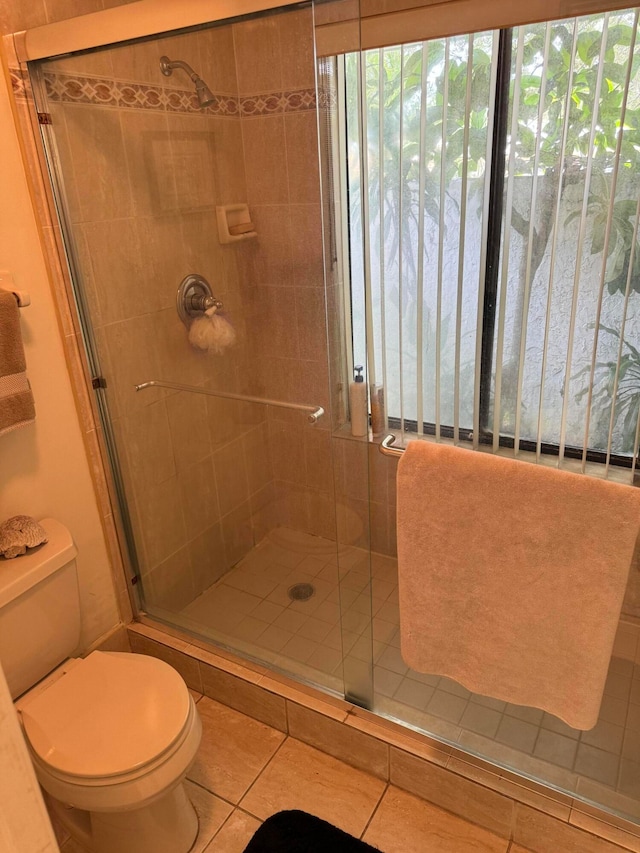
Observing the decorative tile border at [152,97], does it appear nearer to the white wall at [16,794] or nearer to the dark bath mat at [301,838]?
the white wall at [16,794]

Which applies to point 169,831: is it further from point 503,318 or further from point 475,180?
point 475,180

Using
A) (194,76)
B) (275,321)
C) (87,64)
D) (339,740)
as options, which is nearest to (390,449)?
(275,321)

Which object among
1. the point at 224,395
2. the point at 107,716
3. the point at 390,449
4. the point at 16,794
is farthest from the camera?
the point at 224,395

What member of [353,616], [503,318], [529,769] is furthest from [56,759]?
[503,318]

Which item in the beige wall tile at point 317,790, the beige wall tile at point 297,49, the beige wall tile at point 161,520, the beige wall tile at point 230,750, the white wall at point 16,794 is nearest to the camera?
the white wall at point 16,794

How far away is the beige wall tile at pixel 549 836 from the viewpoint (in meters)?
1.42

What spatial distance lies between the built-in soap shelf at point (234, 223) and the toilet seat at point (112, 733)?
1.27 meters

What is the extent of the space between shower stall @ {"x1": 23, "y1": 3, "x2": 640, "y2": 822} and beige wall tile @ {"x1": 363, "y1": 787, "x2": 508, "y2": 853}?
20 centimetres

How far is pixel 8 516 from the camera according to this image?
1.73 metres

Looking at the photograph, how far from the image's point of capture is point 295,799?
171 cm

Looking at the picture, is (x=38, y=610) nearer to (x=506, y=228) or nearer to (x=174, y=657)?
(x=174, y=657)

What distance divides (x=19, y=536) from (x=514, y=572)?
1274mm

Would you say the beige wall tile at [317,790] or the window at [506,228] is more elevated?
the window at [506,228]

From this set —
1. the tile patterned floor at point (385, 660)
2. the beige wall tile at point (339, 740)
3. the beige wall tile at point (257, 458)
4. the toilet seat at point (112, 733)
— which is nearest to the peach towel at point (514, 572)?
the tile patterned floor at point (385, 660)
